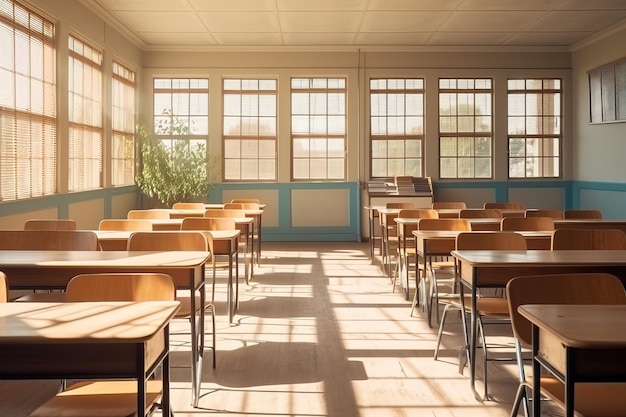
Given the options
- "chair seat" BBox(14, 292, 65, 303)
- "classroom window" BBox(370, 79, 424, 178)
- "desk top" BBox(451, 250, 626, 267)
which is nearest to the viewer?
"desk top" BBox(451, 250, 626, 267)

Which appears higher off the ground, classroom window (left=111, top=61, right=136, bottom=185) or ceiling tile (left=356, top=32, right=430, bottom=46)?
ceiling tile (left=356, top=32, right=430, bottom=46)

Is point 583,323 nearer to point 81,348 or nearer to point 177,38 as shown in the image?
point 81,348

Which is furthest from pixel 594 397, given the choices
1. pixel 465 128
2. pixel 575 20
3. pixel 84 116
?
pixel 465 128

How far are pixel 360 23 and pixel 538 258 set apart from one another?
24.2 feet

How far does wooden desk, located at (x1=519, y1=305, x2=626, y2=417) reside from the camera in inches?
78.8

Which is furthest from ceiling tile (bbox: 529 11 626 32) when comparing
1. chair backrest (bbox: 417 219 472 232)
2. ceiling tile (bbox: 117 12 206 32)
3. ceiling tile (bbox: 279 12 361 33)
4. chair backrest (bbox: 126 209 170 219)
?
chair backrest (bbox: 126 209 170 219)

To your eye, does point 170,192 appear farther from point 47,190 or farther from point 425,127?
point 425,127

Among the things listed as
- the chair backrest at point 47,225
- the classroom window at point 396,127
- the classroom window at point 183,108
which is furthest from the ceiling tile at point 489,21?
the chair backrest at point 47,225

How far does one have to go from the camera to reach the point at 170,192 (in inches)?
461

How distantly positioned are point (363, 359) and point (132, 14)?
7143 mm

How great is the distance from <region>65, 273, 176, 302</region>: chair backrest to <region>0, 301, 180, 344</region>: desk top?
156mm

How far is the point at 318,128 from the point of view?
508 inches

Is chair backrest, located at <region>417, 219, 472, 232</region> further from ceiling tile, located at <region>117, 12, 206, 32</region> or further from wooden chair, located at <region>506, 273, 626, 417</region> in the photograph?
ceiling tile, located at <region>117, 12, 206, 32</region>

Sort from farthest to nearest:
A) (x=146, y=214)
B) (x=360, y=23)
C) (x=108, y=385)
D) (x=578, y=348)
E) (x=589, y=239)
Result: (x=360, y=23) < (x=146, y=214) < (x=589, y=239) < (x=108, y=385) < (x=578, y=348)
